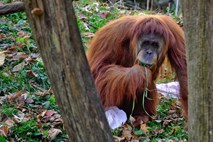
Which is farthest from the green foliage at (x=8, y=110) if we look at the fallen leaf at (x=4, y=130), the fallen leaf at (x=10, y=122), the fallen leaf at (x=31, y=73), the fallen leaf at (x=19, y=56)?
the fallen leaf at (x=19, y=56)

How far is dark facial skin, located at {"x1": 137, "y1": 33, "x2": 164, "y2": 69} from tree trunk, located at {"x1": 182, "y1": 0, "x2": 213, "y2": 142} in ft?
5.84

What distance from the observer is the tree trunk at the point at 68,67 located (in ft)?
4.83

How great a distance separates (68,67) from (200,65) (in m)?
0.41

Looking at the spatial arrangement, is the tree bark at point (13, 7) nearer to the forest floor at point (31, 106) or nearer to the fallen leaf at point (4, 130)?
the forest floor at point (31, 106)

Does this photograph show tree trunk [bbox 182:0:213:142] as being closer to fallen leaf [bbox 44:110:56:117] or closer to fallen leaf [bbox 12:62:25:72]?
fallen leaf [bbox 44:110:56:117]

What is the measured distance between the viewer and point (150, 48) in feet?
11.3

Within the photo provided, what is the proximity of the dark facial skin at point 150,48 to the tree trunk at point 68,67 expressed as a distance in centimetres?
180

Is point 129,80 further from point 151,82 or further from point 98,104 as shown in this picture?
point 98,104

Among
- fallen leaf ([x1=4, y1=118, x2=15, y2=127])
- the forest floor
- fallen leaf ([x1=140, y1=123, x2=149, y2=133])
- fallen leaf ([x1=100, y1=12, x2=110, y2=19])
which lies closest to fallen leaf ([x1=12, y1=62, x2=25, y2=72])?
the forest floor

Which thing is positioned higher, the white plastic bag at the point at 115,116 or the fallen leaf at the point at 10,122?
the fallen leaf at the point at 10,122

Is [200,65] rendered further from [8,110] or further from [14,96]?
[14,96]

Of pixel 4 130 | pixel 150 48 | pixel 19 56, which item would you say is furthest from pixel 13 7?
pixel 19 56

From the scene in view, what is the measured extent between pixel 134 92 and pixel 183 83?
38 centimetres

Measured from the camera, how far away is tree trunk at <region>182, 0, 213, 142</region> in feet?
4.66
